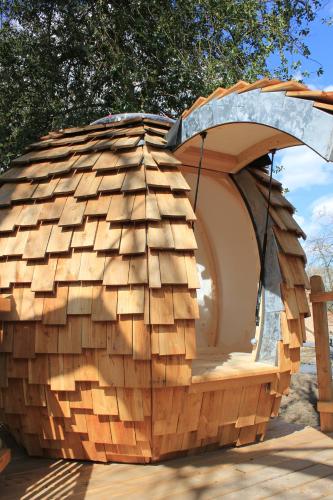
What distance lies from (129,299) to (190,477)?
4.02 feet

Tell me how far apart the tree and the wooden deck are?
5808mm

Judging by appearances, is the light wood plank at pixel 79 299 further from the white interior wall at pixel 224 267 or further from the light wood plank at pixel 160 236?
the white interior wall at pixel 224 267

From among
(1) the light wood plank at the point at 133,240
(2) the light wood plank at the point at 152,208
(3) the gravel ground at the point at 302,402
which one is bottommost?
(3) the gravel ground at the point at 302,402

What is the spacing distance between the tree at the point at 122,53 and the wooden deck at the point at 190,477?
581 centimetres

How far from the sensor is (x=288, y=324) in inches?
Answer: 158

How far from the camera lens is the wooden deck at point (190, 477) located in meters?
2.99

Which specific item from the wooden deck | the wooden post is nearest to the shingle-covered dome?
the wooden deck

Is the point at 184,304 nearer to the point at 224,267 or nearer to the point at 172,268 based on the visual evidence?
the point at 172,268

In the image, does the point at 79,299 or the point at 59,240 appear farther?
the point at 59,240

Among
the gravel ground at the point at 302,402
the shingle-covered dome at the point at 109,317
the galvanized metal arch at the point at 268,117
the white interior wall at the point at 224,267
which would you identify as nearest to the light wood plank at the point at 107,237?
the shingle-covered dome at the point at 109,317

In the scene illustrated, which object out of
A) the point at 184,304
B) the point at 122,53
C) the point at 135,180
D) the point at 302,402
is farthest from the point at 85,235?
the point at 122,53

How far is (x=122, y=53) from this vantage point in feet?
26.6

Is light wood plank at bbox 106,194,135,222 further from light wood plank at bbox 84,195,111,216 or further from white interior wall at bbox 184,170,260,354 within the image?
white interior wall at bbox 184,170,260,354

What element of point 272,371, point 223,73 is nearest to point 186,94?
point 223,73
